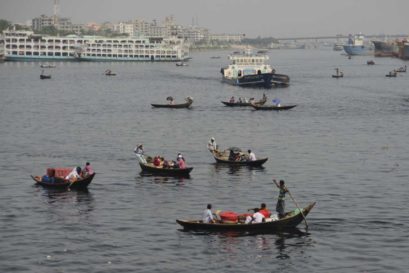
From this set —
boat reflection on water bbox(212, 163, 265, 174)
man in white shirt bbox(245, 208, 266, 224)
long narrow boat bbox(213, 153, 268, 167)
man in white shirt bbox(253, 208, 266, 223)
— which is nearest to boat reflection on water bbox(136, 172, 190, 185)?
boat reflection on water bbox(212, 163, 265, 174)

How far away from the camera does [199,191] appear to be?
200ft

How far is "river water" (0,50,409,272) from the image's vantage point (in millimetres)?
44469

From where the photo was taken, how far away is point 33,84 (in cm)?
19562

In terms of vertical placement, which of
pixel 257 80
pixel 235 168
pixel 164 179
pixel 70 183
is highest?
pixel 257 80

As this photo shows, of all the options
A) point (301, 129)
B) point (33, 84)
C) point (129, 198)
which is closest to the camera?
point (129, 198)

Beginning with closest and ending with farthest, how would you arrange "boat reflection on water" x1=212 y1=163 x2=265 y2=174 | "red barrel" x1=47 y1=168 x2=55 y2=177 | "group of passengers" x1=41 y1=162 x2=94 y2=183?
1. "group of passengers" x1=41 y1=162 x2=94 y2=183
2. "red barrel" x1=47 y1=168 x2=55 y2=177
3. "boat reflection on water" x1=212 y1=163 x2=265 y2=174

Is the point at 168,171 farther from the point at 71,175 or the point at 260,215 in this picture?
the point at 260,215

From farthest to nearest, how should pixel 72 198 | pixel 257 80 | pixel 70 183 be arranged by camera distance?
pixel 257 80, pixel 70 183, pixel 72 198

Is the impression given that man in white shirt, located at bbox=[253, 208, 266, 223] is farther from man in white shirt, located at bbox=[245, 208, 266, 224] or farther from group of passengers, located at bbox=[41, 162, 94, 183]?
group of passengers, located at bbox=[41, 162, 94, 183]

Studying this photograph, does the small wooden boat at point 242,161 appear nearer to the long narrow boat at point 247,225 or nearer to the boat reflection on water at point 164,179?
the boat reflection on water at point 164,179

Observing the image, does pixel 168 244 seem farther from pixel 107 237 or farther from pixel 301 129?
pixel 301 129

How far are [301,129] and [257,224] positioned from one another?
5380 cm

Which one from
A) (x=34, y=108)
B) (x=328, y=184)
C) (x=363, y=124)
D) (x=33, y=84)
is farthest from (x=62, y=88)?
(x=328, y=184)

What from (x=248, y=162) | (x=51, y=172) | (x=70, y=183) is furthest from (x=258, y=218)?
(x=248, y=162)
